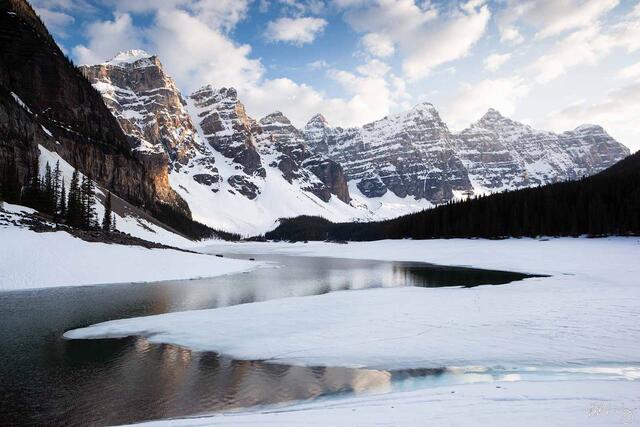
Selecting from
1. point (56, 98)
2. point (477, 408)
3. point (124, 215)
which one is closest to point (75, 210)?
point (124, 215)

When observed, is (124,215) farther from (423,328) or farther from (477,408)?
(477,408)

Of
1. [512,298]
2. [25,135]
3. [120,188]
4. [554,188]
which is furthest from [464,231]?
[120,188]

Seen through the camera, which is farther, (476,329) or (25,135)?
(25,135)

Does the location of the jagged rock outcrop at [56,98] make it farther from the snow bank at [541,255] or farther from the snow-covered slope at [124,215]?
the snow bank at [541,255]

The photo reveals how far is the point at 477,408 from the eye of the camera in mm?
8188

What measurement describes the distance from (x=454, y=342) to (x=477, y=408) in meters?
6.79

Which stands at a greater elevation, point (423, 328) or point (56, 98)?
point (56, 98)

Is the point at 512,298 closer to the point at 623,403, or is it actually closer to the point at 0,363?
the point at 623,403

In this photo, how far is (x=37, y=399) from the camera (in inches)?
404

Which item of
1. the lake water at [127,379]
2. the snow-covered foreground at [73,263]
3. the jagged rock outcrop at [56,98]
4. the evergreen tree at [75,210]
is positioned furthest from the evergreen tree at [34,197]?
the lake water at [127,379]

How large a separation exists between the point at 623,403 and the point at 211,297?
23618 mm

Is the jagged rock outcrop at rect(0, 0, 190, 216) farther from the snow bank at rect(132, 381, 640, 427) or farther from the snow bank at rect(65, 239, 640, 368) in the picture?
the snow bank at rect(132, 381, 640, 427)

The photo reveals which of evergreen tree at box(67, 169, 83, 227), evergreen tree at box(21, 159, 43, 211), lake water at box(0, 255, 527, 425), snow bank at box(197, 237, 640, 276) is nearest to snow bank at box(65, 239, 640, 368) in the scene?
lake water at box(0, 255, 527, 425)

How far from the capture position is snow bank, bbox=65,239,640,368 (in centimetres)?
1331
